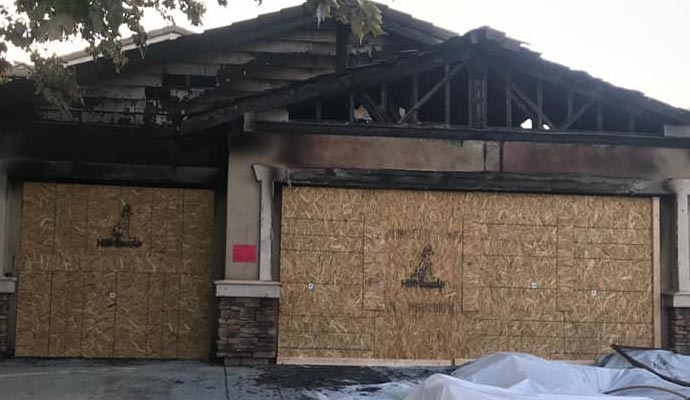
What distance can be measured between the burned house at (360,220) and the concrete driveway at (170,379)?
51cm

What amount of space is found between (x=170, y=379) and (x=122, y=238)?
264 centimetres

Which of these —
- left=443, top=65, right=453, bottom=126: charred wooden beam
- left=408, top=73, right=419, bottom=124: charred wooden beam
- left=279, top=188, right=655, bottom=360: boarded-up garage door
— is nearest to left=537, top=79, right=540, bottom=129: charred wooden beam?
left=279, top=188, right=655, bottom=360: boarded-up garage door

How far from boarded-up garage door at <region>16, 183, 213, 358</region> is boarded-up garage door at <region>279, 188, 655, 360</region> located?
1.52 m

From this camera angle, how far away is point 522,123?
1203 cm

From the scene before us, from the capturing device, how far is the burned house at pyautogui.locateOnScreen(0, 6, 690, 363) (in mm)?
10094

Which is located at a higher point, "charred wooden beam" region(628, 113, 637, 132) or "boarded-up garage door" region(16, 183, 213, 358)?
"charred wooden beam" region(628, 113, 637, 132)

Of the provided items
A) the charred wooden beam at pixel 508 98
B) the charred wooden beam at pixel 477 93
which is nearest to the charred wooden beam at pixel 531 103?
the charred wooden beam at pixel 508 98

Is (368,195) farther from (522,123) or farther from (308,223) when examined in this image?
(522,123)

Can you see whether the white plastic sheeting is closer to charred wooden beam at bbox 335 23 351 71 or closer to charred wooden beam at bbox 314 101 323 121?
charred wooden beam at bbox 314 101 323 121

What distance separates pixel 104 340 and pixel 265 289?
2599 millimetres

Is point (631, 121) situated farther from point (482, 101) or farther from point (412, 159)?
point (412, 159)

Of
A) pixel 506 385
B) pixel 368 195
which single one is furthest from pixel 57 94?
pixel 506 385

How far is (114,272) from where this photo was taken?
34.6 ft

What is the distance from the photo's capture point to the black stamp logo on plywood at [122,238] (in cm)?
1055
